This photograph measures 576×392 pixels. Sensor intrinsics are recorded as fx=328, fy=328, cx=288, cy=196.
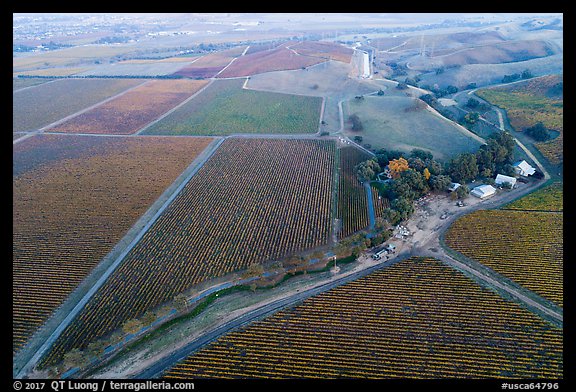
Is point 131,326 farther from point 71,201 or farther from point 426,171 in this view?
point 426,171

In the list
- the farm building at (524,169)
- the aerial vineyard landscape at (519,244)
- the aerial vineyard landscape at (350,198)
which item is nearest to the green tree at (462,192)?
the aerial vineyard landscape at (519,244)

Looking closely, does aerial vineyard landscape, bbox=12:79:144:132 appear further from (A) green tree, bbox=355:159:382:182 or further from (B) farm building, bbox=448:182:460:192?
(B) farm building, bbox=448:182:460:192

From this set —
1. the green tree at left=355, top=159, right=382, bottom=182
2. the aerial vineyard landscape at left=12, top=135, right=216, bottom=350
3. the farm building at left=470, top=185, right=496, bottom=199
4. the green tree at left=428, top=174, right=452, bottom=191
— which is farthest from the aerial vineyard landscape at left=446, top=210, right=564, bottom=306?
the aerial vineyard landscape at left=12, top=135, right=216, bottom=350

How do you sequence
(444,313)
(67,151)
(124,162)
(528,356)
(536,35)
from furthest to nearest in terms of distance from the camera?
1. (536,35)
2. (67,151)
3. (124,162)
4. (444,313)
5. (528,356)

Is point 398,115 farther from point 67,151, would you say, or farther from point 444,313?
point 67,151

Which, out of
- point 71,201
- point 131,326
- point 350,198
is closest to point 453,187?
point 350,198

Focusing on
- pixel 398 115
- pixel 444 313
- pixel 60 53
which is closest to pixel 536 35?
pixel 398 115

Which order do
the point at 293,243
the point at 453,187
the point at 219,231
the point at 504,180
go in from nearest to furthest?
the point at 293,243, the point at 219,231, the point at 453,187, the point at 504,180
